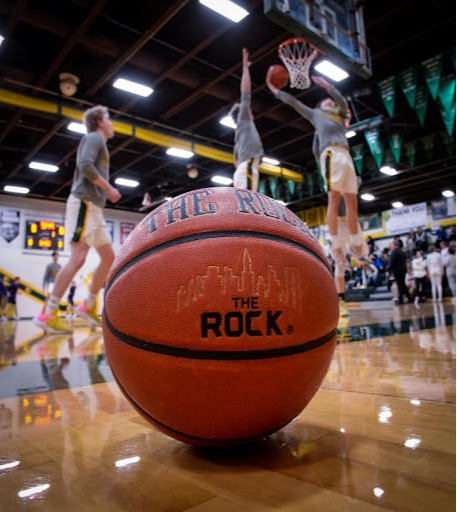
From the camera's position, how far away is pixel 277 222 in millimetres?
919

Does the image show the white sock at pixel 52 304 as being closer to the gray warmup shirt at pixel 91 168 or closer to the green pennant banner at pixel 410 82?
the gray warmup shirt at pixel 91 168

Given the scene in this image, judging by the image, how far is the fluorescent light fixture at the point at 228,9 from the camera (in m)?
5.33

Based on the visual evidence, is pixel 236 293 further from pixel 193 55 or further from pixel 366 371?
pixel 193 55

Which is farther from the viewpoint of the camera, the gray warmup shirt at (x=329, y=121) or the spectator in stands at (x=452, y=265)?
the spectator in stands at (x=452, y=265)

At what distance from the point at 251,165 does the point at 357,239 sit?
4.81 feet

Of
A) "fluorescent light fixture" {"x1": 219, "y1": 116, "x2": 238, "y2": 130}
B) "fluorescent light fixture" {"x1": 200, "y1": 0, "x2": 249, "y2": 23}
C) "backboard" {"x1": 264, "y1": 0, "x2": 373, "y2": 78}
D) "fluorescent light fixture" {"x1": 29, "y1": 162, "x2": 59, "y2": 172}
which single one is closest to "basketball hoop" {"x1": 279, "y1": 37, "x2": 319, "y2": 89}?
"backboard" {"x1": 264, "y1": 0, "x2": 373, "y2": 78}

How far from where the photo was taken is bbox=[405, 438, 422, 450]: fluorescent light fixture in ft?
2.60

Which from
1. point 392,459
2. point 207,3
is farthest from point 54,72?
point 392,459

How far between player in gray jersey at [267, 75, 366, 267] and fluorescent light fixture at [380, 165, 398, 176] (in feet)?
29.9

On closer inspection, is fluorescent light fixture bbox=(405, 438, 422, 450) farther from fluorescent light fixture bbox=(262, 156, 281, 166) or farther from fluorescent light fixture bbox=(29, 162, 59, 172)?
fluorescent light fixture bbox=(29, 162, 59, 172)

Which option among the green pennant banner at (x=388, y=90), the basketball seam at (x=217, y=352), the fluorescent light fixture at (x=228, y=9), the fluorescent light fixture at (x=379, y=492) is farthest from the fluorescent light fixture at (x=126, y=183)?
the fluorescent light fixture at (x=379, y=492)

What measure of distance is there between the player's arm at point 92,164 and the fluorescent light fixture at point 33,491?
2828mm

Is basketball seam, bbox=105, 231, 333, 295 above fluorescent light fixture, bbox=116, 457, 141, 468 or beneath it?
above

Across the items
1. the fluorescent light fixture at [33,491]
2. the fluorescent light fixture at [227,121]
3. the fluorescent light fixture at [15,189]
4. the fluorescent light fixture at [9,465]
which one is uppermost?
the fluorescent light fixture at [227,121]
